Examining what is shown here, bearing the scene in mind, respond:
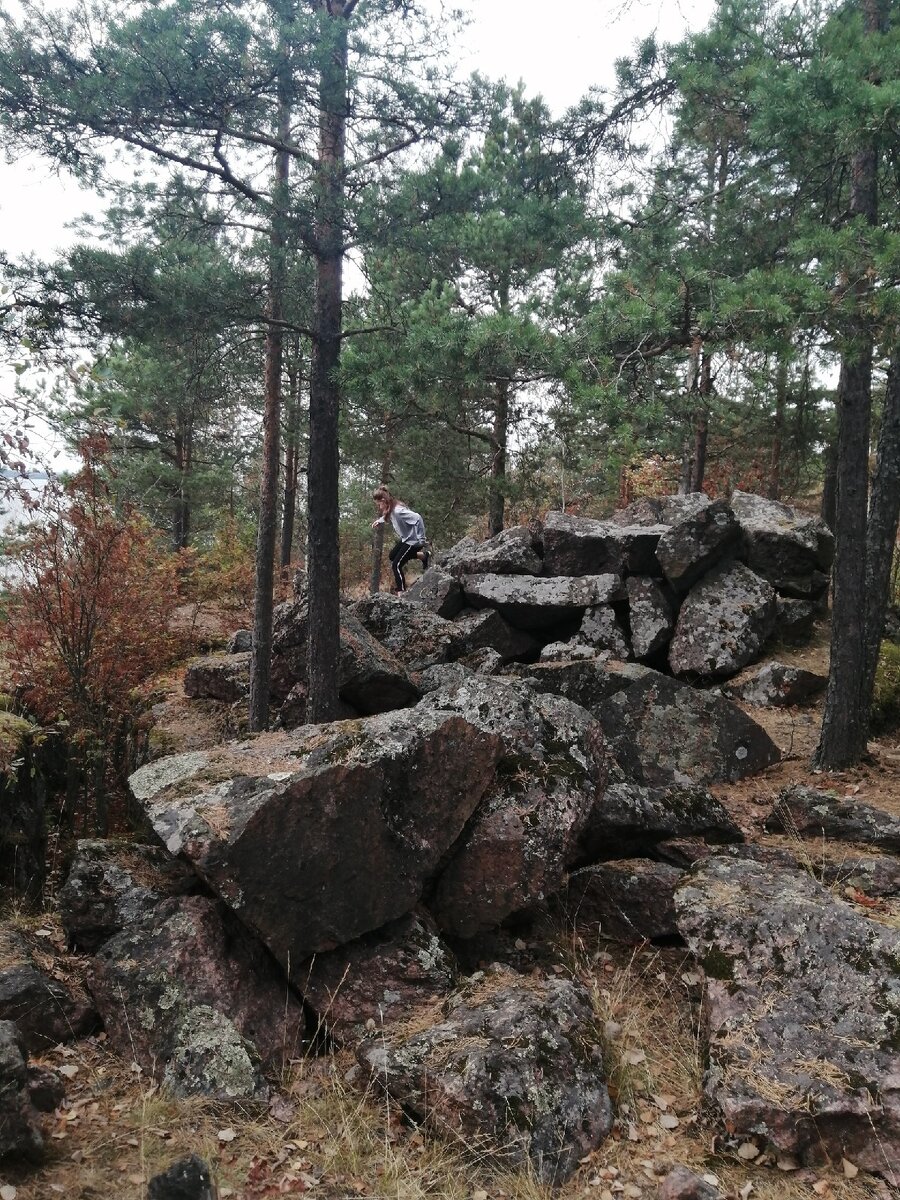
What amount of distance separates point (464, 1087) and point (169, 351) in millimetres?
7070

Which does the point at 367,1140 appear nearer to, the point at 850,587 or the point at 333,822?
the point at 333,822

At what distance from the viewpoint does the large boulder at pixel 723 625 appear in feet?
33.3

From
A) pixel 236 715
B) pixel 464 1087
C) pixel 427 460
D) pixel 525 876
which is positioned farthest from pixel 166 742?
pixel 427 460

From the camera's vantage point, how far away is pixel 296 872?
15.4ft

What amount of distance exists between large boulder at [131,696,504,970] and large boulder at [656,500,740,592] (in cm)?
603

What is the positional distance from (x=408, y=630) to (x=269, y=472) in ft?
9.05

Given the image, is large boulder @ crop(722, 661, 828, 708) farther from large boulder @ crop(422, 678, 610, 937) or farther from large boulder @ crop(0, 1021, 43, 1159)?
large boulder @ crop(0, 1021, 43, 1159)

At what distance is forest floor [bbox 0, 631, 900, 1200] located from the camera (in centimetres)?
356

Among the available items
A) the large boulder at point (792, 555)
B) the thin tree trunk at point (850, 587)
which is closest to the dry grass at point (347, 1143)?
the thin tree trunk at point (850, 587)

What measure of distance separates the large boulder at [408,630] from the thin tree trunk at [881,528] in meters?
4.72

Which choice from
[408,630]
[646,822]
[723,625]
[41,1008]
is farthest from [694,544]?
[41,1008]

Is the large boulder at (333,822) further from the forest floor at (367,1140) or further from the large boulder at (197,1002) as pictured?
the forest floor at (367,1140)

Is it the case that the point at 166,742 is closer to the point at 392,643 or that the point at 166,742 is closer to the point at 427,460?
the point at 392,643

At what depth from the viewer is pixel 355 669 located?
8641 mm
